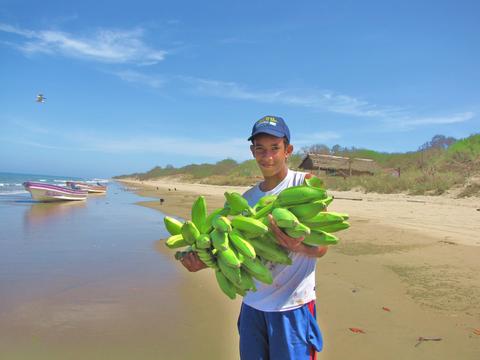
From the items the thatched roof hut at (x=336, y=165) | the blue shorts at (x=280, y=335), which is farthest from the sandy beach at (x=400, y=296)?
the thatched roof hut at (x=336, y=165)

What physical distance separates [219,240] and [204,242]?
0.24ft

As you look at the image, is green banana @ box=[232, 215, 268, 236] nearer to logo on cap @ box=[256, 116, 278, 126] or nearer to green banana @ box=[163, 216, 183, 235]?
green banana @ box=[163, 216, 183, 235]

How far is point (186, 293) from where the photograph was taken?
4.81 metres

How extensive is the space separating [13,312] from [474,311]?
5.13m

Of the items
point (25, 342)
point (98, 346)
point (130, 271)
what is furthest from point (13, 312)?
point (130, 271)

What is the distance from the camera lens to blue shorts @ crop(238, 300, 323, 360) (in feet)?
6.04

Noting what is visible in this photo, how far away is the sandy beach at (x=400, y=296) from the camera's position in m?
3.20

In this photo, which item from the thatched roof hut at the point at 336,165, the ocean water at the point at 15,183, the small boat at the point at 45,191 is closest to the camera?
the small boat at the point at 45,191

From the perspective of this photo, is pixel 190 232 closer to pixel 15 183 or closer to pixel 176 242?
pixel 176 242

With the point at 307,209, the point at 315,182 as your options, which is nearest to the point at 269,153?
the point at 315,182

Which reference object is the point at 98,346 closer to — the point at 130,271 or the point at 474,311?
the point at 130,271

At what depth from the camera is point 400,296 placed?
4.37 meters

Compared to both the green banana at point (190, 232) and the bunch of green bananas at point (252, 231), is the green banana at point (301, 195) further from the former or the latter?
the green banana at point (190, 232)

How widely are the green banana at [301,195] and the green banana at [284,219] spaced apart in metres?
0.10
